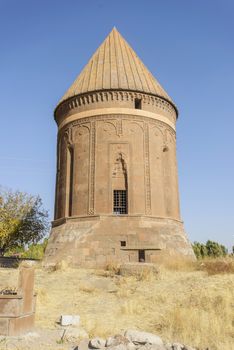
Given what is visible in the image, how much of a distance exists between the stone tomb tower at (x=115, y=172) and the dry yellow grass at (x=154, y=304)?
273 centimetres

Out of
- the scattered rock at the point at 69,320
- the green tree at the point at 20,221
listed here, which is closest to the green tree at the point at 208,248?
the green tree at the point at 20,221

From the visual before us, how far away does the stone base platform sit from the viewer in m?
16.7

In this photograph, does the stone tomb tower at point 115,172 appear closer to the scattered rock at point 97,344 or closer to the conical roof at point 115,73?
Answer: the conical roof at point 115,73

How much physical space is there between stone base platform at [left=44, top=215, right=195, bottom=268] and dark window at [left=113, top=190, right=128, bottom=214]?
2.40 ft

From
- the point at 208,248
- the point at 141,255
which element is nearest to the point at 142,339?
the point at 141,255

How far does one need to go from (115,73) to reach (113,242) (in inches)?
391

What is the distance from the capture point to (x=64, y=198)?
19.3 meters

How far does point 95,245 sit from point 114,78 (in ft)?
31.6

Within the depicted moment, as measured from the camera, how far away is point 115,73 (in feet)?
66.6

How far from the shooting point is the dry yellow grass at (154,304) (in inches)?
289

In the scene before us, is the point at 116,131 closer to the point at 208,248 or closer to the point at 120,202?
the point at 120,202

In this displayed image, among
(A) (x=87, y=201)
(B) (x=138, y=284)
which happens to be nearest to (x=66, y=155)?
(A) (x=87, y=201)

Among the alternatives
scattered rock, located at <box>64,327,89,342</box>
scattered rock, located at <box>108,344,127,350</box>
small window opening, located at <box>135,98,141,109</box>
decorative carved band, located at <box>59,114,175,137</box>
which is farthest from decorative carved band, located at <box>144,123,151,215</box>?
scattered rock, located at <box>108,344,127,350</box>

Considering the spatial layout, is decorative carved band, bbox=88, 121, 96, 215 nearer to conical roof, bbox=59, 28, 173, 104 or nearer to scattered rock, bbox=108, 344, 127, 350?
conical roof, bbox=59, 28, 173, 104
